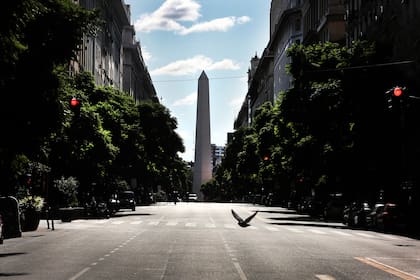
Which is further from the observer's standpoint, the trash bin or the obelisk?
the obelisk

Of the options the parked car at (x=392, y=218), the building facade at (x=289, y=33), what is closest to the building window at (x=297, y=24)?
the building facade at (x=289, y=33)

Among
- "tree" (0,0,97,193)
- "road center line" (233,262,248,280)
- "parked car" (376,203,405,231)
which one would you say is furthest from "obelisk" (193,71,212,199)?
"road center line" (233,262,248,280)

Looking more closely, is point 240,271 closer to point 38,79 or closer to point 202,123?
point 38,79

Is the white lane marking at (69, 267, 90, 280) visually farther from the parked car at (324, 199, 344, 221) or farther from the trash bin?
the parked car at (324, 199, 344, 221)

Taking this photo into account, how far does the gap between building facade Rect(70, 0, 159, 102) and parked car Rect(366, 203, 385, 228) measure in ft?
98.5

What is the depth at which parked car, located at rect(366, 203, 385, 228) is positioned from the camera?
42.2 meters

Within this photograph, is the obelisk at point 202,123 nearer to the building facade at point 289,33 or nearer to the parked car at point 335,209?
the building facade at point 289,33

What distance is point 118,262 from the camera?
19484 millimetres

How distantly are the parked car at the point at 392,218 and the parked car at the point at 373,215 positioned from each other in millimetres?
1033

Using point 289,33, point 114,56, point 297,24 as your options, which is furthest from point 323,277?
point 289,33

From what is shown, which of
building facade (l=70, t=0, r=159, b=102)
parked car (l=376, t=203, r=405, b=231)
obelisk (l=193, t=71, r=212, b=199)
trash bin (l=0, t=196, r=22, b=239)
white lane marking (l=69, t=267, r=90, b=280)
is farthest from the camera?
obelisk (l=193, t=71, r=212, b=199)

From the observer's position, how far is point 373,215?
141 feet

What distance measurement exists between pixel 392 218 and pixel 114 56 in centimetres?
8797

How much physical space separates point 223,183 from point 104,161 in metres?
140
